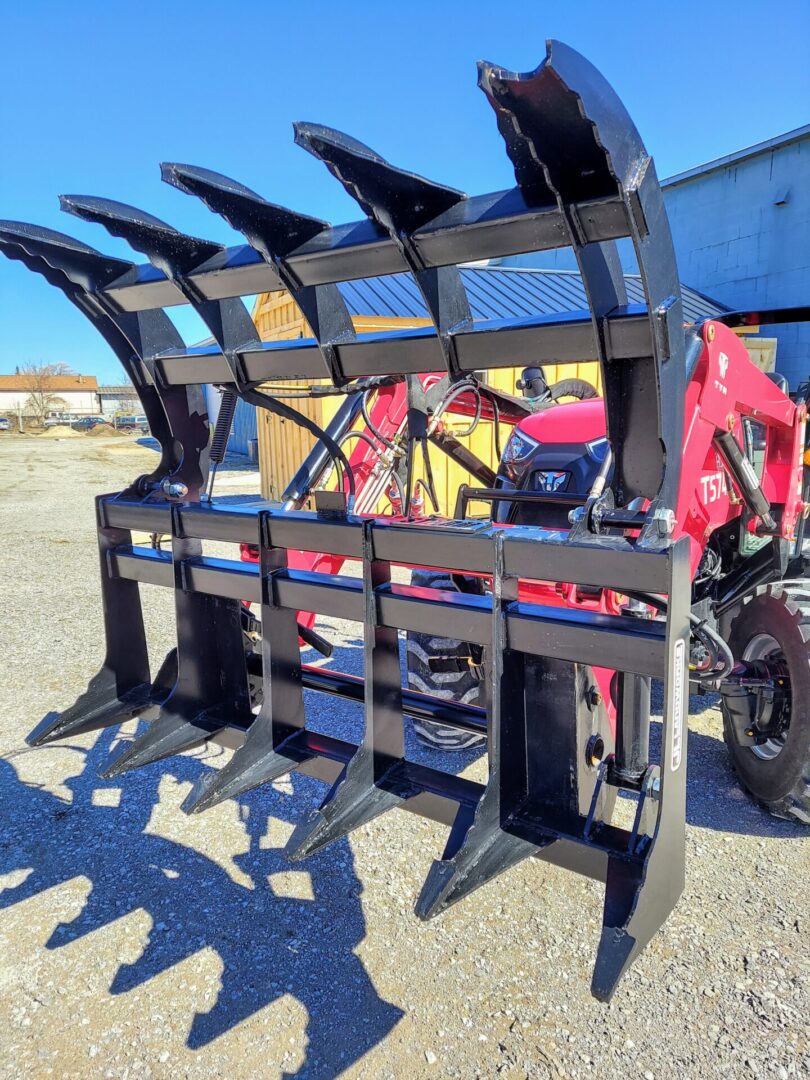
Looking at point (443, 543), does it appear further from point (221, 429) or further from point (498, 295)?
point (498, 295)

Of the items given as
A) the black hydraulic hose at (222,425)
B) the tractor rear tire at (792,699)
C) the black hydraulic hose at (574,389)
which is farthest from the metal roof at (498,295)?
the black hydraulic hose at (222,425)

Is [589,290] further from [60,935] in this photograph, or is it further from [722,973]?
[60,935]

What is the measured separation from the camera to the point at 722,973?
2.26m

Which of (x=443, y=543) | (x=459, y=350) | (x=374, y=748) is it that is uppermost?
(x=459, y=350)

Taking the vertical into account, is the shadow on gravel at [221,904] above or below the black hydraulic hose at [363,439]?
below

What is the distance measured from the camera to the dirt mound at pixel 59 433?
46125 mm

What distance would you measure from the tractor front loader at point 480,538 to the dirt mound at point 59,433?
4780 cm

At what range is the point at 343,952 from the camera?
238 centimetres

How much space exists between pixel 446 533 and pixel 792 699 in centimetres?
186

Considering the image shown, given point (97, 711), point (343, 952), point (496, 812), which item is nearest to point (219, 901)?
point (343, 952)

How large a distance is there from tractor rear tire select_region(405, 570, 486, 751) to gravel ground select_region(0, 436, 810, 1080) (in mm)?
610

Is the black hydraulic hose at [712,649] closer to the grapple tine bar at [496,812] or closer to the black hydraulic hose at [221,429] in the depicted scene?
the grapple tine bar at [496,812]

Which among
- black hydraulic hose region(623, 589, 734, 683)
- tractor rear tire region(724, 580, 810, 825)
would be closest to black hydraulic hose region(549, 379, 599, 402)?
tractor rear tire region(724, 580, 810, 825)

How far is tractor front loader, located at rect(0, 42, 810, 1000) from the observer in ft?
5.27
